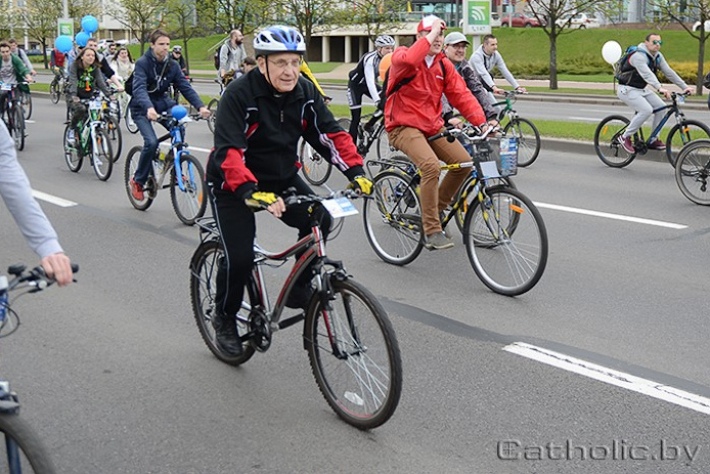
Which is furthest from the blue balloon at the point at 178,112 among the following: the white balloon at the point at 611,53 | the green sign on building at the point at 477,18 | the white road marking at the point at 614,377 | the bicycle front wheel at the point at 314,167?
the green sign on building at the point at 477,18

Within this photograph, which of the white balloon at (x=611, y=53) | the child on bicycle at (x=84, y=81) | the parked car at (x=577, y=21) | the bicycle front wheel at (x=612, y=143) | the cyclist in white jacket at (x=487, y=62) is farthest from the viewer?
the parked car at (x=577, y=21)

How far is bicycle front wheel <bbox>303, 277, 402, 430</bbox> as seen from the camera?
429 cm

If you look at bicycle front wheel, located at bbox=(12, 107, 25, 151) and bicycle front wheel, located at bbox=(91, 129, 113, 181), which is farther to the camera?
bicycle front wheel, located at bbox=(12, 107, 25, 151)

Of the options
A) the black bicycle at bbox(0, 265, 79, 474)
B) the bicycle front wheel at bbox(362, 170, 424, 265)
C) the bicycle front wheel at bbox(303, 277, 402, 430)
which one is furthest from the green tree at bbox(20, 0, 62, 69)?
→ the black bicycle at bbox(0, 265, 79, 474)

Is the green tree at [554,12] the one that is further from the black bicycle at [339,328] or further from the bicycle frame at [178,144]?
the black bicycle at [339,328]

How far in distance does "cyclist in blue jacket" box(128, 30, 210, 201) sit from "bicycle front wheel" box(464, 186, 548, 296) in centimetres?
362

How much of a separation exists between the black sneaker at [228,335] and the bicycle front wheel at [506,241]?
2.41m

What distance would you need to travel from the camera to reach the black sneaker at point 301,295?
4.83 m

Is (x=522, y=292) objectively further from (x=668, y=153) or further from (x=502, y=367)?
(x=668, y=153)

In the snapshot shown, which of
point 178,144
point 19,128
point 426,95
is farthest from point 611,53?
point 426,95

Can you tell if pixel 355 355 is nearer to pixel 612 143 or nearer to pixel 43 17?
pixel 612 143

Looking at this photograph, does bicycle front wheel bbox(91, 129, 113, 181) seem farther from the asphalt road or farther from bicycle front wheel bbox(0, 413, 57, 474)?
bicycle front wheel bbox(0, 413, 57, 474)

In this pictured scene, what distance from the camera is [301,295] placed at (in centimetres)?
484

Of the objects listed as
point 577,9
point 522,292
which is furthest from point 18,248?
point 577,9
